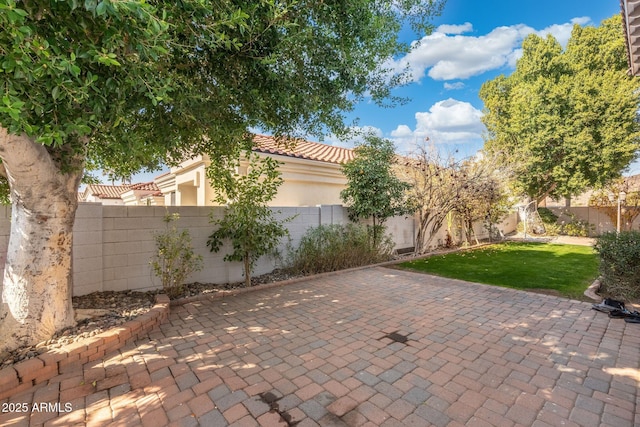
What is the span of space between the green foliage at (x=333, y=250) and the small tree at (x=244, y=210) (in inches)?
63.9

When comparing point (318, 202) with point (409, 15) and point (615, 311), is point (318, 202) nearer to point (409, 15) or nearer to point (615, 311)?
point (409, 15)

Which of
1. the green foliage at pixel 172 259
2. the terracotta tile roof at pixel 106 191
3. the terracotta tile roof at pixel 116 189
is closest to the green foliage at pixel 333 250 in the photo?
the green foliage at pixel 172 259

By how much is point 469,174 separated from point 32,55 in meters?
13.4

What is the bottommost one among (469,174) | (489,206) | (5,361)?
(5,361)

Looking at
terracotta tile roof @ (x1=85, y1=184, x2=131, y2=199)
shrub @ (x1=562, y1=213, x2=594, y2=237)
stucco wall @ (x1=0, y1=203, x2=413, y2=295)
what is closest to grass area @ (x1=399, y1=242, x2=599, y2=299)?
stucco wall @ (x1=0, y1=203, x2=413, y2=295)

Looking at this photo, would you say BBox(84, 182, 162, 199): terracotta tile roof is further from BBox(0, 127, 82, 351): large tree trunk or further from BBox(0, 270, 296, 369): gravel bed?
BBox(0, 127, 82, 351): large tree trunk

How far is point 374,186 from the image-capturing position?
10.3 metres

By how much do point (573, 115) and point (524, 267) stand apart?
1391cm

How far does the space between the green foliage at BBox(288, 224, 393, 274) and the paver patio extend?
2895 mm

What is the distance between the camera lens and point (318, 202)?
12.5 meters

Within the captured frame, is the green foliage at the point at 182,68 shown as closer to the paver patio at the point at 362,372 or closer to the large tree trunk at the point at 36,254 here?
the large tree trunk at the point at 36,254

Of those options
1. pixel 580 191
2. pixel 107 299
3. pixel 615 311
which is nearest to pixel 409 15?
pixel 615 311

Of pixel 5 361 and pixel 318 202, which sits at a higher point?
pixel 318 202

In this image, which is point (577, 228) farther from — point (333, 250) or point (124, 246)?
point (124, 246)
